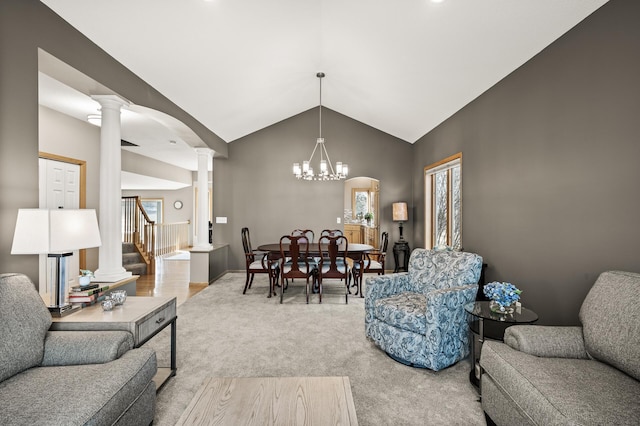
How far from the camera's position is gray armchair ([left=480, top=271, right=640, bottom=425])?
137 centimetres

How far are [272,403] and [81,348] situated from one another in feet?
3.61

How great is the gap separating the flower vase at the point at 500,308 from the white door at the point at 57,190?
5330mm

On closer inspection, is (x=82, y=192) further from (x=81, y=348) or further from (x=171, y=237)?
(x=171, y=237)

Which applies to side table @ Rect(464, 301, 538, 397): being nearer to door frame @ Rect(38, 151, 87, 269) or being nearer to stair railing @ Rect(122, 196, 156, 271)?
door frame @ Rect(38, 151, 87, 269)

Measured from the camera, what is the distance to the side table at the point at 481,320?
2.25 m

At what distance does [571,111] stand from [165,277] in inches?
265

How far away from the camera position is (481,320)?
234cm

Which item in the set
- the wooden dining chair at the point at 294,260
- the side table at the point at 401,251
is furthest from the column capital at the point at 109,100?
the side table at the point at 401,251

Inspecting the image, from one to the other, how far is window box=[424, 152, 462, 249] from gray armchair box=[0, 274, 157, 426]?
4.22m

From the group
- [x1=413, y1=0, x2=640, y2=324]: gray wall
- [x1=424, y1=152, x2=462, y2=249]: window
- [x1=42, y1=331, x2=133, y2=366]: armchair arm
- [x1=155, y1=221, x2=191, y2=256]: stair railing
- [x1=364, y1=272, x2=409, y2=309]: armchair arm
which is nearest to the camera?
[x1=42, y1=331, x2=133, y2=366]: armchair arm

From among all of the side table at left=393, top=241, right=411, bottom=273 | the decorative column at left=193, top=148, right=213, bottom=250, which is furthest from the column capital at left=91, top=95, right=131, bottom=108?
the side table at left=393, top=241, right=411, bottom=273

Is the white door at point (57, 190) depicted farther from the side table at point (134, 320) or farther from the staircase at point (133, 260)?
the side table at point (134, 320)

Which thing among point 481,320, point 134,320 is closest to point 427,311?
point 481,320

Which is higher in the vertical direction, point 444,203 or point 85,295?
point 444,203
